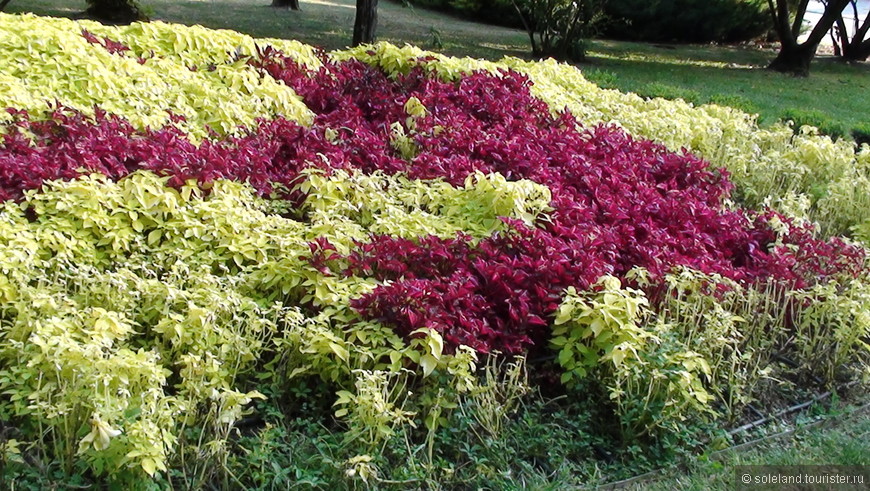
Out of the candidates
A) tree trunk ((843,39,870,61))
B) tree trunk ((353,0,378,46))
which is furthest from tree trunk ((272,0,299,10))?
tree trunk ((843,39,870,61))

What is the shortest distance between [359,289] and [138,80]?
7.87 ft

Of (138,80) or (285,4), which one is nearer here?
(138,80)

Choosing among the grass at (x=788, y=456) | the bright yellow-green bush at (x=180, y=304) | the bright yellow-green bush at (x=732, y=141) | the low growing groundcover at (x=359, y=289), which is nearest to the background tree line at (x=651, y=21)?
the bright yellow-green bush at (x=732, y=141)

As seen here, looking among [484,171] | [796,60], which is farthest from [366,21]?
[796,60]

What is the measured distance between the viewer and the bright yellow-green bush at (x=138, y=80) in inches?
174

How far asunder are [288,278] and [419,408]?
2.53ft

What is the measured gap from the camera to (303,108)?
5113 millimetres

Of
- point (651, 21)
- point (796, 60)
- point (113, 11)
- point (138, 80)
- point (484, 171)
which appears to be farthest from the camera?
point (651, 21)

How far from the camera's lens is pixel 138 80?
15.6 feet

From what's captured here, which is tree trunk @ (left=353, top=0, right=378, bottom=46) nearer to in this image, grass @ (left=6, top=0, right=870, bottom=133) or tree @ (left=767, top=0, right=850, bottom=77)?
grass @ (left=6, top=0, right=870, bottom=133)

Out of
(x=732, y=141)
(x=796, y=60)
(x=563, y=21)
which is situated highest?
(x=563, y=21)

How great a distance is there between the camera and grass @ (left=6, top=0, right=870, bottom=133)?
1211 centimetres

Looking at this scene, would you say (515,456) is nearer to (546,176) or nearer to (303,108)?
(546,176)

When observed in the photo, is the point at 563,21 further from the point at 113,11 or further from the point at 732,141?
the point at 732,141
